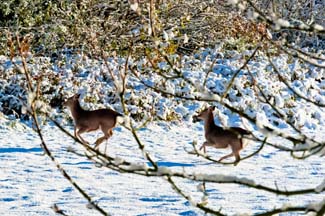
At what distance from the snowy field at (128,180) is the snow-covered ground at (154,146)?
0.01 m

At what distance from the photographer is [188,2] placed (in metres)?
16.0

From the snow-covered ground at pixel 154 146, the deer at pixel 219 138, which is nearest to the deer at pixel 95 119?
the snow-covered ground at pixel 154 146

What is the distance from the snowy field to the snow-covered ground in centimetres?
1

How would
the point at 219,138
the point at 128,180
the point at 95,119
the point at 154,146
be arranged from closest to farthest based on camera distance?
1. the point at 128,180
2. the point at 219,138
3. the point at 95,119
4. the point at 154,146

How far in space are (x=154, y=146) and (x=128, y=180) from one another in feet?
7.16

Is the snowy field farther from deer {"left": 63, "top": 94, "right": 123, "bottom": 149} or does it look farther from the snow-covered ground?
deer {"left": 63, "top": 94, "right": 123, "bottom": 149}

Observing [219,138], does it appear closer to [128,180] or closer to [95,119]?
[128,180]

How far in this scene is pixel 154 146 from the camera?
389 inches

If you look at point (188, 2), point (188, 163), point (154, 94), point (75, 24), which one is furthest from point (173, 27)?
point (188, 163)

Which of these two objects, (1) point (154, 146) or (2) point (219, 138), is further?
(1) point (154, 146)

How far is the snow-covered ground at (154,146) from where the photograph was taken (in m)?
6.72

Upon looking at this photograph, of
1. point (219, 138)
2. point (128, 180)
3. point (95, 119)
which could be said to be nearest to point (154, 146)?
point (95, 119)

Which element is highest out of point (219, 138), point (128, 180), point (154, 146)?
point (219, 138)

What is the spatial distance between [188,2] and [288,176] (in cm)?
850
